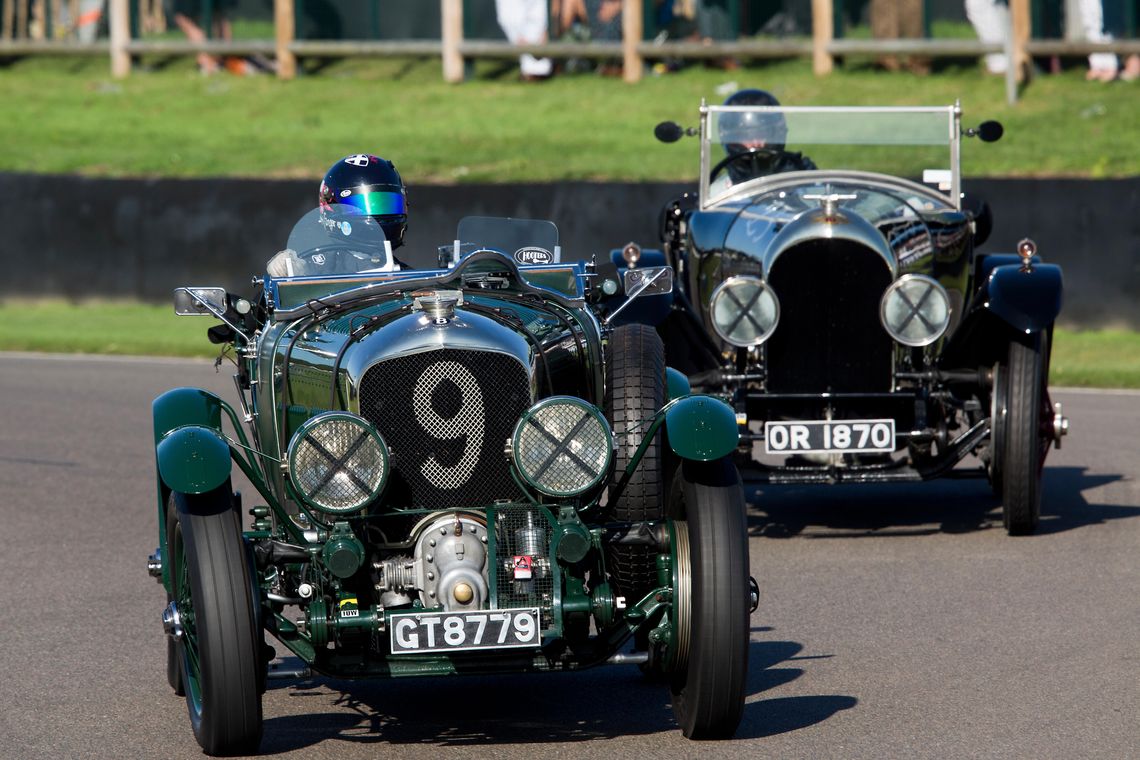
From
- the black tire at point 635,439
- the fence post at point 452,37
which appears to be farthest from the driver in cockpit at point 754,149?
the fence post at point 452,37

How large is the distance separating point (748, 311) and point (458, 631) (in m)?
4.45

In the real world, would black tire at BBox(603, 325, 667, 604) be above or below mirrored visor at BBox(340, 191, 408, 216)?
below

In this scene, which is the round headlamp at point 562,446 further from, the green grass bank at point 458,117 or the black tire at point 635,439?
the green grass bank at point 458,117

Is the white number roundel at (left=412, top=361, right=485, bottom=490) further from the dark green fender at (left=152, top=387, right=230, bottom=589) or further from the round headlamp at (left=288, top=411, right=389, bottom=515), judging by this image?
the dark green fender at (left=152, top=387, right=230, bottom=589)

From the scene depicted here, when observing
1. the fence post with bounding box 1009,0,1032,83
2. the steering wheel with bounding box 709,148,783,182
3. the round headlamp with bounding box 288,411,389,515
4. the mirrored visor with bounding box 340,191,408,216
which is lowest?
the round headlamp with bounding box 288,411,389,515

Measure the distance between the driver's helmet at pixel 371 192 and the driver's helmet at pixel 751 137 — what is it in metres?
3.75

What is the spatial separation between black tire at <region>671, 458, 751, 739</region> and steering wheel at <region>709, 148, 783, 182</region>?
18.1ft

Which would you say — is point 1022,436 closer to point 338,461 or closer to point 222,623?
point 338,461

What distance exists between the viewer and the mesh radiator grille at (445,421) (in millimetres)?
5359

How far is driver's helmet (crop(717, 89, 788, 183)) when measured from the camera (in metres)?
10.5

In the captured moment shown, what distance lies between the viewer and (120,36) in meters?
27.1

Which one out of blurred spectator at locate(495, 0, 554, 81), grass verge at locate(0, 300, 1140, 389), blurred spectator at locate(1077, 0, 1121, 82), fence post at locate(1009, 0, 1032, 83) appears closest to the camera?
grass verge at locate(0, 300, 1140, 389)

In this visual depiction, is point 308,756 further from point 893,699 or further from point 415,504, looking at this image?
point 893,699

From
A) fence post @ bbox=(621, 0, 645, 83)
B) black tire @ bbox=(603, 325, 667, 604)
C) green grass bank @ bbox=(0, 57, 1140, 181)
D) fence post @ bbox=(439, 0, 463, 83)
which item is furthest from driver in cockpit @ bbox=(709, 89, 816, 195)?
fence post @ bbox=(439, 0, 463, 83)
